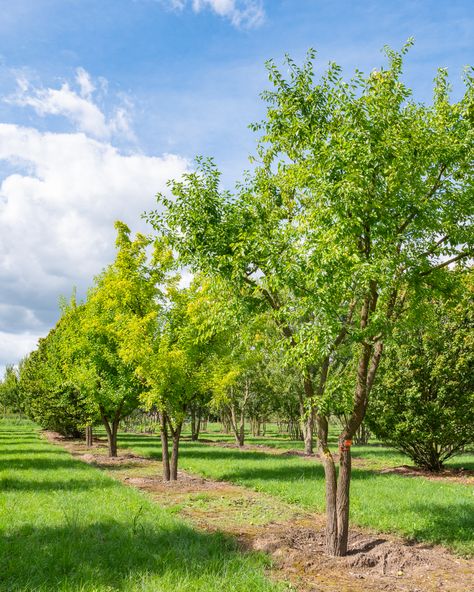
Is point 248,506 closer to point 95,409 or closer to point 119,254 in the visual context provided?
point 119,254

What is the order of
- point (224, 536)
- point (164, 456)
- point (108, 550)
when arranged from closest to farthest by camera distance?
1. point (108, 550)
2. point (224, 536)
3. point (164, 456)

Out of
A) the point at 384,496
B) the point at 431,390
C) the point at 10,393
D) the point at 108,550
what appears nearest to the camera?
the point at 108,550

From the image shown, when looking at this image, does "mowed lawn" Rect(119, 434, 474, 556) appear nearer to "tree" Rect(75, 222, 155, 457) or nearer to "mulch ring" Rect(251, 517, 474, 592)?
"mulch ring" Rect(251, 517, 474, 592)

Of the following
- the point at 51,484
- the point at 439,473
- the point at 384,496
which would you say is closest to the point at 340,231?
the point at 384,496

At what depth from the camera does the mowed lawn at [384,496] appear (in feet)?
34.9

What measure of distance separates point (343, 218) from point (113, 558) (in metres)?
6.73

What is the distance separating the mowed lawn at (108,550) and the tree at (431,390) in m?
12.5

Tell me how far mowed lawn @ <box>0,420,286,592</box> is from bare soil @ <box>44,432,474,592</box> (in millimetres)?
646

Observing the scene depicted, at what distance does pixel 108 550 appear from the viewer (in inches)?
324

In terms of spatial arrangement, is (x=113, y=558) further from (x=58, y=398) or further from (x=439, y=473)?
(x=58, y=398)

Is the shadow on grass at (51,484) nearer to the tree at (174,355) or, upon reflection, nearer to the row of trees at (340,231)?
the tree at (174,355)

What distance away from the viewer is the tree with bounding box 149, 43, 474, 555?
8.14 metres

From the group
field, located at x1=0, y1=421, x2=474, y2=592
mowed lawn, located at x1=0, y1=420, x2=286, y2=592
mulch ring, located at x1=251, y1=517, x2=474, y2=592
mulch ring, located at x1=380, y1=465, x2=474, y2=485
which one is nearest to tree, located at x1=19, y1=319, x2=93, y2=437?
field, located at x1=0, y1=421, x2=474, y2=592

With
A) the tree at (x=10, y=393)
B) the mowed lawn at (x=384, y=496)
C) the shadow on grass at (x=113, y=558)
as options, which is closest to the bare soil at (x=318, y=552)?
the mowed lawn at (x=384, y=496)
